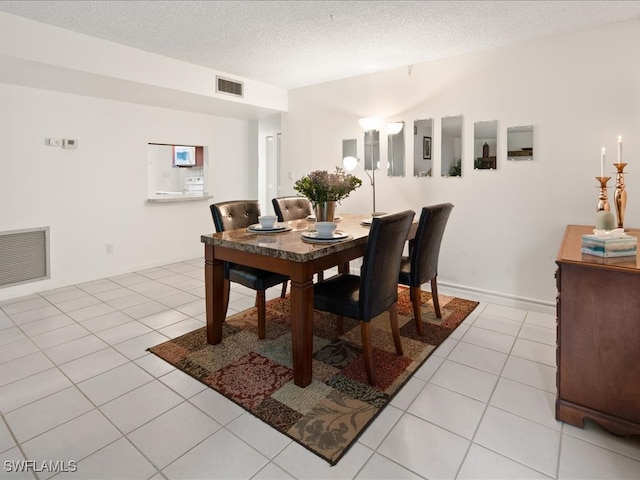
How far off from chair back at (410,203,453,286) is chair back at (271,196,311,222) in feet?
4.66

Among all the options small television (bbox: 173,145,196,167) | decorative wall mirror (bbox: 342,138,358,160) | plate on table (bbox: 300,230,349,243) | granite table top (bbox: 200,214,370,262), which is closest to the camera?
granite table top (bbox: 200,214,370,262)

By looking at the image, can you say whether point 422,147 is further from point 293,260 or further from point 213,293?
point 213,293

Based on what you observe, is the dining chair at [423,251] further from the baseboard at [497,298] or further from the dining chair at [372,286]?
the baseboard at [497,298]

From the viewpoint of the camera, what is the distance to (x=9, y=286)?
11.9ft

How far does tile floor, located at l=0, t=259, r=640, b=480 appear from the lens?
60.3 inches

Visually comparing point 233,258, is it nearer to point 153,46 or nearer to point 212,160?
point 153,46

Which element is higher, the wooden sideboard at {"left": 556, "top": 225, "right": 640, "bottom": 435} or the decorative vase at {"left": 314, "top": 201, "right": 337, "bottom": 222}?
the decorative vase at {"left": 314, "top": 201, "right": 337, "bottom": 222}

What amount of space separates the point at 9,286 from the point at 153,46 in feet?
9.05

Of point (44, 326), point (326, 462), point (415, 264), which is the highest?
point (415, 264)

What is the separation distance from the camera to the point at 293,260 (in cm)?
195

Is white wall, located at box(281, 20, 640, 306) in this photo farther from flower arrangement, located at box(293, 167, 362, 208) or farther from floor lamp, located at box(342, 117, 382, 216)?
flower arrangement, located at box(293, 167, 362, 208)

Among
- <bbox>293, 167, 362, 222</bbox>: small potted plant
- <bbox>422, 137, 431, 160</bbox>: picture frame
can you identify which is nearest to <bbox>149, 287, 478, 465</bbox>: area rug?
<bbox>293, 167, 362, 222</bbox>: small potted plant

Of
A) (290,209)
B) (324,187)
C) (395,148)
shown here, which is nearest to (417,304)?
(324,187)

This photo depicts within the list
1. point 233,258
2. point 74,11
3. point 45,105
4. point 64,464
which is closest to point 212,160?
point 45,105
